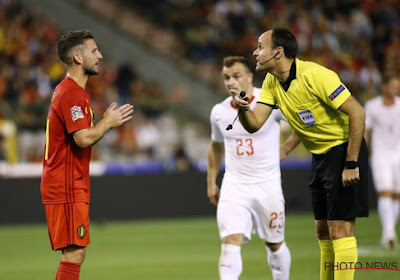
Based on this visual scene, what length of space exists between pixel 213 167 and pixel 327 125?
6.79ft

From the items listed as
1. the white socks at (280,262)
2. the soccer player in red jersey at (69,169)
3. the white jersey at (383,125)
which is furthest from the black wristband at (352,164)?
the white jersey at (383,125)

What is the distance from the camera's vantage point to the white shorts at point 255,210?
25.7 feet

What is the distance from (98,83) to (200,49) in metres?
3.83

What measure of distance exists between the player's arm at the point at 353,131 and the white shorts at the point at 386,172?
6.15 meters

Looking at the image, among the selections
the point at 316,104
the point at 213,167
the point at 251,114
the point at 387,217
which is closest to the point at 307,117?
the point at 316,104

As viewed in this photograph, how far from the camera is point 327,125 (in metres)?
6.79

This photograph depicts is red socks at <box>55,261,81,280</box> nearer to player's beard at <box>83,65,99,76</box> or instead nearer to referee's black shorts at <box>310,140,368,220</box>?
player's beard at <box>83,65,99,76</box>

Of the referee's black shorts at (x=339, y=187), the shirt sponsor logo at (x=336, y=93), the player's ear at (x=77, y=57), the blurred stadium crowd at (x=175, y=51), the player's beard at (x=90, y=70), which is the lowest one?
the referee's black shorts at (x=339, y=187)

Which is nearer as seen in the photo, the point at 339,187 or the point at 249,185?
the point at 339,187

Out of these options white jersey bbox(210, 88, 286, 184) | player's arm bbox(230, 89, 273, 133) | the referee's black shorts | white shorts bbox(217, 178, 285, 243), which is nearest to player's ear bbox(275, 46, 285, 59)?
player's arm bbox(230, 89, 273, 133)

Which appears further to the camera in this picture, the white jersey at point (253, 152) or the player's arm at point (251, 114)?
the white jersey at point (253, 152)

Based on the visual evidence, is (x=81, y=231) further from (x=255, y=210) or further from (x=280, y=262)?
(x=280, y=262)

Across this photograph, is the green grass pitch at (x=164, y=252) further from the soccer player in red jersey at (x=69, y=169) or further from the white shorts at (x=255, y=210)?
the soccer player in red jersey at (x=69, y=169)

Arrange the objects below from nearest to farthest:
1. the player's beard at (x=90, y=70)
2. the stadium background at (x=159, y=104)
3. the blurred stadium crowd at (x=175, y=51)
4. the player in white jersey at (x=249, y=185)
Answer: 1. the player's beard at (x=90, y=70)
2. the player in white jersey at (x=249, y=185)
3. the stadium background at (x=159, y=104)
4. the blurred stadium crowd at (x=175, y=51)
